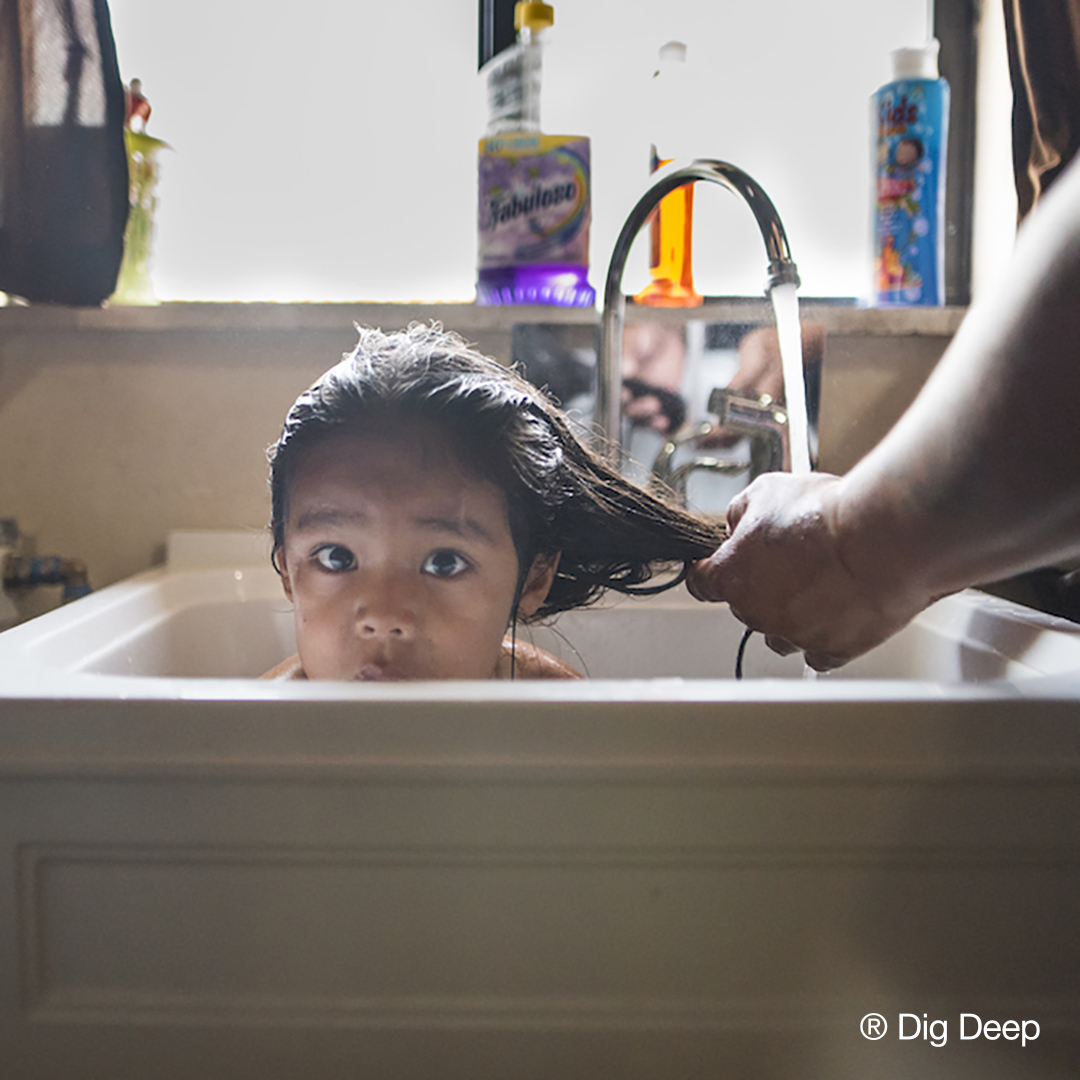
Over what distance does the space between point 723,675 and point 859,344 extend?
17.7 inches

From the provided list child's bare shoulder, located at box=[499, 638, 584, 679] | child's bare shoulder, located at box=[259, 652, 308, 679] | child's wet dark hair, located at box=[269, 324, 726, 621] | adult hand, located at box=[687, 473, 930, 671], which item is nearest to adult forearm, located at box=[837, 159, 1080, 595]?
adult hand, located at box=[687, 473, 930, 671]

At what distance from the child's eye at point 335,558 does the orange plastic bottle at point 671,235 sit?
23.5 inches

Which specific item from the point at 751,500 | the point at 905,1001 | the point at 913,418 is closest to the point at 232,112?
the point at 751,500

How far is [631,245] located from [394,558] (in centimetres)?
44

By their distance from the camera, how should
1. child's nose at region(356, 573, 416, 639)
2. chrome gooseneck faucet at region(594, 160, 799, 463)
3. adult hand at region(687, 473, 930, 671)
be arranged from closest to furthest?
adult hand at region(687, 473, 930, 671)
child's nose at region(356, 573, 416, 639)
chrome gooseneck faucet at region(594, 160, 799, 463)

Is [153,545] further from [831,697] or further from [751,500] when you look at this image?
[831,697]

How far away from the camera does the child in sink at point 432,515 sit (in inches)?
27.2

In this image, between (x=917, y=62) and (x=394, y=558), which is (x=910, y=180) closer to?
(x=917, y=62)

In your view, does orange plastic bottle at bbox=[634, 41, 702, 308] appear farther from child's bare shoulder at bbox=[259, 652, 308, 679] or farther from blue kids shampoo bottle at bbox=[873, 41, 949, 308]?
child's bare shoulder at bbox=[259, 652, 308, 679]

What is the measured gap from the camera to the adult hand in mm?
545

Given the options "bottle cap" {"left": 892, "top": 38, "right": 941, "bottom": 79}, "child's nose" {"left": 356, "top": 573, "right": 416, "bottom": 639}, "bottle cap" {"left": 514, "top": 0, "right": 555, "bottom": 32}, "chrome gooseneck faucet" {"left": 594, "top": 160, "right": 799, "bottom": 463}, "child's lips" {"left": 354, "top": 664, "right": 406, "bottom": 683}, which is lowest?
"child's lips" {"left": 354, "top": 664, "right": 406, "bottom": 683}

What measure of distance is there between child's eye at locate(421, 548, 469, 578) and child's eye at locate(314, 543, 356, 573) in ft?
0.20

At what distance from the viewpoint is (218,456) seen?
115 centimetres

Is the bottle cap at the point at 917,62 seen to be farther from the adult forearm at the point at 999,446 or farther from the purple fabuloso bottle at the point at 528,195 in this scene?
the adult forearm at the point at 999,446
